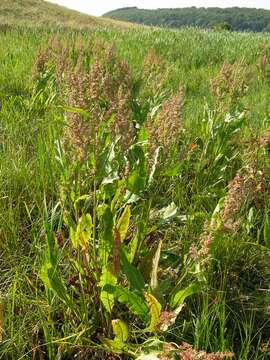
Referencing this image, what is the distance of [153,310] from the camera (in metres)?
1.28

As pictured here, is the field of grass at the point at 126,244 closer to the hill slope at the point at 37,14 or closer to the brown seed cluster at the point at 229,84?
the brown seed cluster at the point at 229,84

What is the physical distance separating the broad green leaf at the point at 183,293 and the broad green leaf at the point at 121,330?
0.18m

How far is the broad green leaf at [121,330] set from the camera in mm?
1292

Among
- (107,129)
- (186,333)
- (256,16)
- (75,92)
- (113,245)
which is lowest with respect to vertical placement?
(186,333)

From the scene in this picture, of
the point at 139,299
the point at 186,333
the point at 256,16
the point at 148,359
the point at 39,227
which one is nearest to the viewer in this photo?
the point at 148,359

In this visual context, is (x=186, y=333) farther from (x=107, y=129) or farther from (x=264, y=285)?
(x=107, y=129)

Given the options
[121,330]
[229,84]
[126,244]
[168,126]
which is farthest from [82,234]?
[229,84]

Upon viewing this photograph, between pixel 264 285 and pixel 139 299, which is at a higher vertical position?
pixel 139 299

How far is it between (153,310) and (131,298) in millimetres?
81

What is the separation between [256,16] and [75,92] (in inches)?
6715

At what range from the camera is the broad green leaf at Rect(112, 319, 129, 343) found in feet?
4.24

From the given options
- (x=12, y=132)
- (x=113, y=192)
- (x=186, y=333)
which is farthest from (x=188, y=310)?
(x=12, y=132)

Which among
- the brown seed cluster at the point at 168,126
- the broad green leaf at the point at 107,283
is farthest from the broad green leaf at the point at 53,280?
the brown seed cluster at the point at 168,126

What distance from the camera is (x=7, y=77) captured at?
4.35 meters
